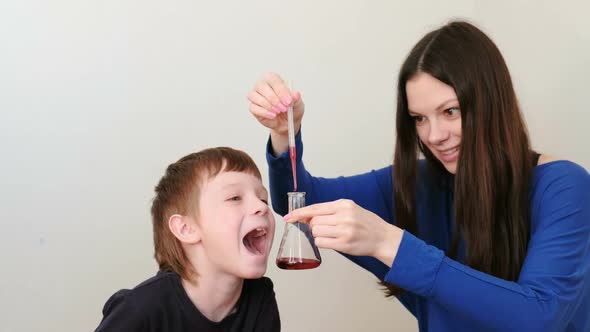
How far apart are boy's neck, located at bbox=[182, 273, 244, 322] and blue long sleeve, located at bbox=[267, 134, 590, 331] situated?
9.8 inches

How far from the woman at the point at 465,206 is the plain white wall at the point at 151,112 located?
55 centimetres

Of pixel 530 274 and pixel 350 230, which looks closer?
pixel 350 230

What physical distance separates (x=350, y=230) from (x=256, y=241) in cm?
42

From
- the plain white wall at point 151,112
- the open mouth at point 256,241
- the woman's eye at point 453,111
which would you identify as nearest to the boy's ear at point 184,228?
the open mouth at point 256,241

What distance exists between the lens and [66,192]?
5.67 feet

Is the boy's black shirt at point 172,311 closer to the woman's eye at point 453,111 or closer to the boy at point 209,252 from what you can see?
the boy at point 209,252

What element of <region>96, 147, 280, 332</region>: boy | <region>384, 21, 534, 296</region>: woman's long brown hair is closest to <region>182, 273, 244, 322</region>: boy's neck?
<region>96, 147, 280, 332</region>: boy

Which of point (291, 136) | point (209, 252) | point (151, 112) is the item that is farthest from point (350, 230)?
point (151, 112)

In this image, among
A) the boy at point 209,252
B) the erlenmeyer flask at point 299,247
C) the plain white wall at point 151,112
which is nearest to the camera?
the erlenmeyer flask at point 299,247

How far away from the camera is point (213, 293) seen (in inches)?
52.1

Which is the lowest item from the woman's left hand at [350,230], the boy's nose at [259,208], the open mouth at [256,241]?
the open mouth at [256,241]

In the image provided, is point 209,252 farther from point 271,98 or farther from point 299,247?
point 271,98

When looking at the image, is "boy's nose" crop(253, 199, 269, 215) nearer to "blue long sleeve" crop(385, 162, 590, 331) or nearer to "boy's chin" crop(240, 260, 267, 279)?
"boy's chin" crop(240, 260, 267, 279)

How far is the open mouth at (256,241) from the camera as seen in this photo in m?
1.32
